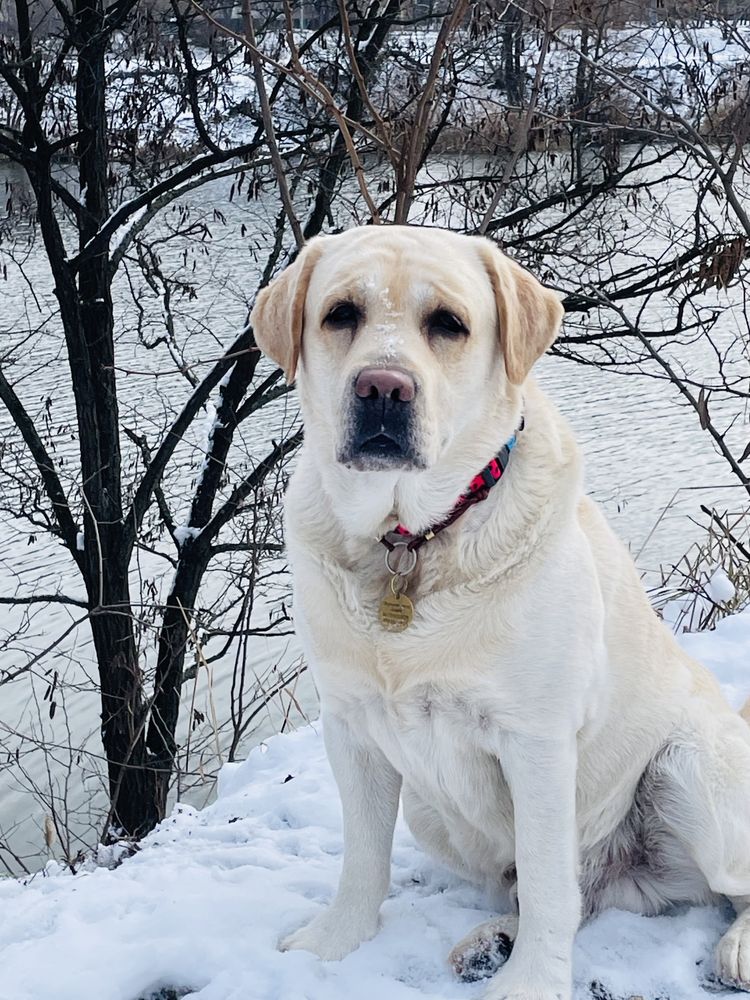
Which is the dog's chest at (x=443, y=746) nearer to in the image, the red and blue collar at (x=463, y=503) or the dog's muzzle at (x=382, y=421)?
the red and blue collar at (x=463, y=503)

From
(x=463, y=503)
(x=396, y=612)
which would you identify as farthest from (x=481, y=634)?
(x=463, y=503)

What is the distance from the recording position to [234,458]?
31.3 ft

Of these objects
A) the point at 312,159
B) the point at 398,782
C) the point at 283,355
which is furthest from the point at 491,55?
the point at 398,782

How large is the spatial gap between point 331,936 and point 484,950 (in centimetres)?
38

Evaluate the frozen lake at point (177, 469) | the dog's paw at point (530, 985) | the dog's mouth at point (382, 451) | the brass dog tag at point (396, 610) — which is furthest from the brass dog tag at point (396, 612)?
the frozen lake at point (177, 469)

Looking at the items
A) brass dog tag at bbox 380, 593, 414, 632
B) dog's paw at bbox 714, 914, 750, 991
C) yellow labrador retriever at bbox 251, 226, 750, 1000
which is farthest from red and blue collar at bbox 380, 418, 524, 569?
dog's paw at bbox 714, 914, 750, 991

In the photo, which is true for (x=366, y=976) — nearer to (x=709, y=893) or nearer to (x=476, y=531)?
(x=709, y=893)

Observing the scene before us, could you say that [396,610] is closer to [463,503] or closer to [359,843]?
[463,503]

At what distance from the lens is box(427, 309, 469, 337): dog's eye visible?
98.3 inches

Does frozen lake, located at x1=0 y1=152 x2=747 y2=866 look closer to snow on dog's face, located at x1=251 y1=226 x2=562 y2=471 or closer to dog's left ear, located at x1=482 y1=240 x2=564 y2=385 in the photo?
snow on dog's face, located at x1=251 y1=226 x2=562 y2=471

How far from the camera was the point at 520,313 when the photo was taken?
2.63m

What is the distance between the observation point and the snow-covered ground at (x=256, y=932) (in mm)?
2574

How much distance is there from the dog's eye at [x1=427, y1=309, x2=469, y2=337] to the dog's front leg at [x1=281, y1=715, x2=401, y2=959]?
0.97 m

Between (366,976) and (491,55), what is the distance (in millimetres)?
6158
